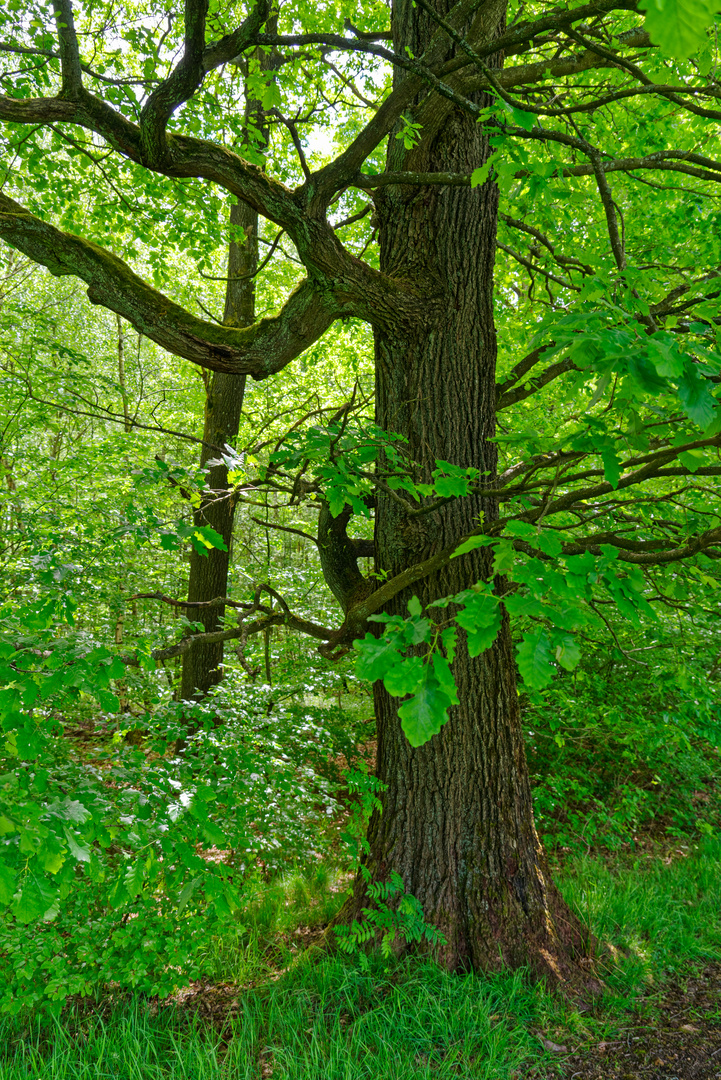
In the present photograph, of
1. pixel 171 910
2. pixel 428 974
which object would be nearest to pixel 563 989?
pixel 428 974

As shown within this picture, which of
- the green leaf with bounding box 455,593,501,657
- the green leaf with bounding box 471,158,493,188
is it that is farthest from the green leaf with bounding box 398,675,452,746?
the green leaf with bounding box 471,158,493,188

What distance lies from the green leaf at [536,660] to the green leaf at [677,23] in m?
1.20

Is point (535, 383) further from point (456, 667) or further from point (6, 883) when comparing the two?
point (6, 883)

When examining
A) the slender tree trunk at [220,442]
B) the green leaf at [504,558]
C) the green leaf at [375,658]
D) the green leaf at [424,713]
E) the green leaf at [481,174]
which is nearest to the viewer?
the green leaf at [424,713]

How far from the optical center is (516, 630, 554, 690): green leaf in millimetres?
1488

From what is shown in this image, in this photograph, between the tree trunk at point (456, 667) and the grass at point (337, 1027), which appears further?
the tree trunk at point (456, 667)

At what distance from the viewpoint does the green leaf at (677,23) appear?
35.5 inches

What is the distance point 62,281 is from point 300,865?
1392cm

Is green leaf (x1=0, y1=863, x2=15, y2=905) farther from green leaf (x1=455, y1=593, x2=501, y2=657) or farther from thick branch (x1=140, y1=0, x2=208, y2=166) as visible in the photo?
thick branch (x1=140, y1=0, x2=208, y2=166)

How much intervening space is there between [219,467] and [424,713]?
560 centimetres

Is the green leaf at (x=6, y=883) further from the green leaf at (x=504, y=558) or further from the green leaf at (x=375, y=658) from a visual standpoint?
the green leaf at (x=504, y=558)

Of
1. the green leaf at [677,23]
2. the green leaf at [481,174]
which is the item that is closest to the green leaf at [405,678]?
the green leaf at [677,23]

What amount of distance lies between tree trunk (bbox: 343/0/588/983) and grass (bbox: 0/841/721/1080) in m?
0.20

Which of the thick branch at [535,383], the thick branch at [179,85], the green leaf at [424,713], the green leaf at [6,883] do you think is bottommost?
the green leaf at [6,883]
